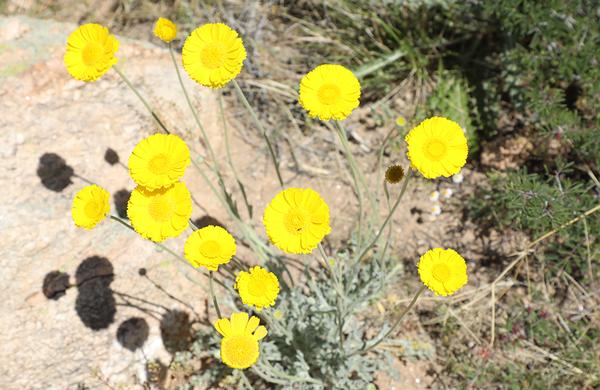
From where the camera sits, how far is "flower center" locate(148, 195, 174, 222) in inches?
88.7

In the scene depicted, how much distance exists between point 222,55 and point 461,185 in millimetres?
2356

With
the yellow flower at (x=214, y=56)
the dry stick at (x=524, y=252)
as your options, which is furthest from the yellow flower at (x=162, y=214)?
the dry stick at (x=524, y=252)

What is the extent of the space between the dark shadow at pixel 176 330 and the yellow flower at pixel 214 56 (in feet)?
5.34

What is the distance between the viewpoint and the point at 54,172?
11.3 feet

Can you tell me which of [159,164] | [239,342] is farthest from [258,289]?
[159,164]

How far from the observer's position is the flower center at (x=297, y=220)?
2162 millimetres

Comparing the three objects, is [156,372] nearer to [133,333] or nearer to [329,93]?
[133,333]

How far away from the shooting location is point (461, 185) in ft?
13.2

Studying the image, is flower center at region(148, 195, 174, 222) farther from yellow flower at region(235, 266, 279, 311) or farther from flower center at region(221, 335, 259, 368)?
flower center at region(221, 335, 259, 368)

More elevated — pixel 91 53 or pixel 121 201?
pixel 91 53

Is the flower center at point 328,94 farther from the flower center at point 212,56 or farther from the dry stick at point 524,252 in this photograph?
the dry stick at point 524,252

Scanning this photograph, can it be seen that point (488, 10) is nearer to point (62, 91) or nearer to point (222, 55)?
point (222, 55)

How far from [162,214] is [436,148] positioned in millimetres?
1146

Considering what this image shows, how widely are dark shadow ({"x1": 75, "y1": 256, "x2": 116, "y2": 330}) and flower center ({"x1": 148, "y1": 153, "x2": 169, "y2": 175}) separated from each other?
1311mm
